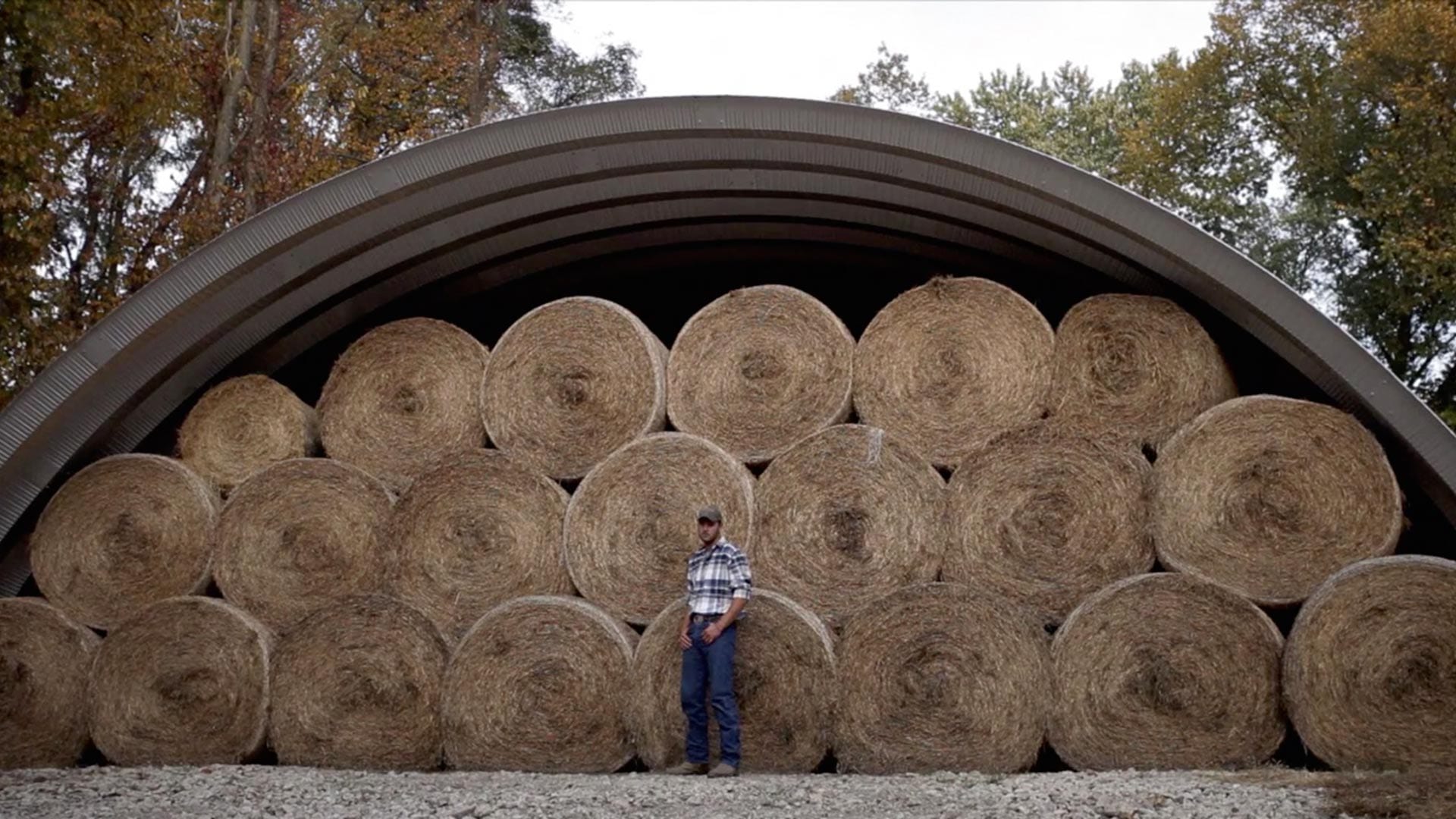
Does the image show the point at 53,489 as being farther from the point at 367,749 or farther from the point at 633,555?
the point at 633,555

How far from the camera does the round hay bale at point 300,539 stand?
9188 millimetres

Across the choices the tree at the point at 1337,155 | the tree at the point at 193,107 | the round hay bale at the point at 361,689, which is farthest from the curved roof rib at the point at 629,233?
the tree at the point at 1337,155

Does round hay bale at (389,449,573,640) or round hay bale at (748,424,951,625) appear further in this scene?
round hay bale at (389,449,573,640)

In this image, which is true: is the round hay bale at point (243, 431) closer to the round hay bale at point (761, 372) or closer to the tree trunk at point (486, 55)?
the round hay bale at point (761, 372)

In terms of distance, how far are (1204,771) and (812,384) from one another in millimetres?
2870

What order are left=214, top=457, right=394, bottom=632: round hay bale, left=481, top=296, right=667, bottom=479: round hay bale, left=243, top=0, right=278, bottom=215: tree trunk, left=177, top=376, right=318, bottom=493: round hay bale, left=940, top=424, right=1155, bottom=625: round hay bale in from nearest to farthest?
left=940, top=424, right=1155, bottom=625: round hay bale → left=481, top=296, right=667, bottom=479: round hay bale → left=214, top=457, right=394, bottom=632: round hay bale → left=177, top=376, right=318, bottom=493: round hay bale → left=243, top=0, right=278, bottom=215: tree trunk

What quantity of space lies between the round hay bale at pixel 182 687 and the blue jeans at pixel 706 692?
8.36ft

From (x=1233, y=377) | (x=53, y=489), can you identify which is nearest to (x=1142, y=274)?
(x=1233, y=377)

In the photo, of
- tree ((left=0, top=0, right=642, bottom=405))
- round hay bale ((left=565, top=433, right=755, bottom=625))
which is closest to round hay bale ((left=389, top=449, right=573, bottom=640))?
round hay bale ((left=565, top=433, right=755, bottom=625))

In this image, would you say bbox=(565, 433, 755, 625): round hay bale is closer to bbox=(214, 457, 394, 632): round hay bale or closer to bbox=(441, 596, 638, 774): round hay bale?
bbox=(441, 596, 638, 774): round hay bale

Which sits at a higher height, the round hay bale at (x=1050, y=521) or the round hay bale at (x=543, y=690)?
the round hay bale at (x=1050, y=521)

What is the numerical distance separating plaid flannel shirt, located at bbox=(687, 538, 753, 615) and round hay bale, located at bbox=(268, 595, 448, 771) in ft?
5.42

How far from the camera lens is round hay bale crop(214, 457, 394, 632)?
30.1ft

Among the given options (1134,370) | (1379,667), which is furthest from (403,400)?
(1379,667)
